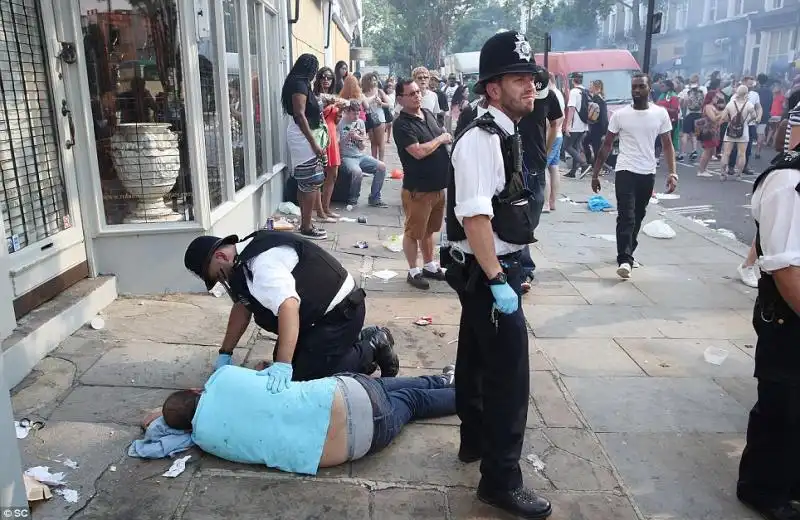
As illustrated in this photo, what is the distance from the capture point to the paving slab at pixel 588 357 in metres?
4.22

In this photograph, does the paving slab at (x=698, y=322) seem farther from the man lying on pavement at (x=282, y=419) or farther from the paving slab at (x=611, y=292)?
the man lying on pavement at (x=282, y=419)

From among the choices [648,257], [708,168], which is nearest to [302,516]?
[648,257]

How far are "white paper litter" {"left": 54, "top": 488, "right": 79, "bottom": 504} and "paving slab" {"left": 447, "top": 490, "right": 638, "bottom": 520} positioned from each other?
1569 millimetres

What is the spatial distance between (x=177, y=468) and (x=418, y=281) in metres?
3.25

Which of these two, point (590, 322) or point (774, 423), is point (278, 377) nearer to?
point (774, 423)

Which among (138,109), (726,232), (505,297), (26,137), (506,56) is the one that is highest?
(506,56)

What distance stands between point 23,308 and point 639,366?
3939 millimetres

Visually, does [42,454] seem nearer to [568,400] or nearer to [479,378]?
[479,378]

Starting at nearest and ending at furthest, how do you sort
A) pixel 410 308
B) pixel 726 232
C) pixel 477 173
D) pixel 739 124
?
1. pixel 477 173
2. pixel 410 308
3. pixel 726 232
4. pixel 739 124

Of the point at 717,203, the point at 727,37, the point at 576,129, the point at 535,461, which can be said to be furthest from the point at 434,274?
the point at 727,37

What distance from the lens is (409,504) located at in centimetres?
278

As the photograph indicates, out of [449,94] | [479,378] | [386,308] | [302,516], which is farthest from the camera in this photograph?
[449,94]

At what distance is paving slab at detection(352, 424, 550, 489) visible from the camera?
297cm

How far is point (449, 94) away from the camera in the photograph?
A: 79.4 ft
